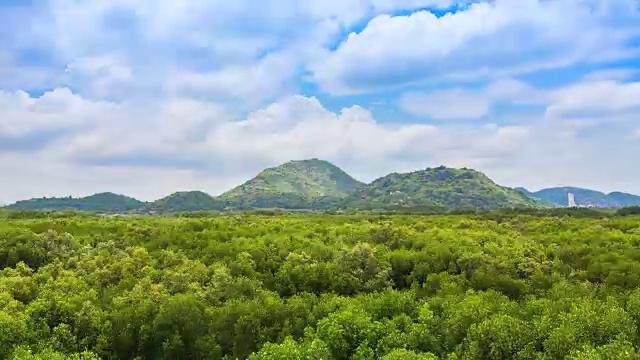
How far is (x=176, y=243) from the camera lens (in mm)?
115688

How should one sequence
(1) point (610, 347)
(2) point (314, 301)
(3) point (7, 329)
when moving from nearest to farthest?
(1) point (610, 347) → (3) point (7, 329) → (2) point (314, 301)

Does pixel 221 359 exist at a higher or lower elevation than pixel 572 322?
lower

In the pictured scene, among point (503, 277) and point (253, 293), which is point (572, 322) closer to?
point (503, 277)

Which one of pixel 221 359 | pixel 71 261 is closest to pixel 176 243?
pixel 71 261

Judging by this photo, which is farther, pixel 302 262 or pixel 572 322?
pixel 302 262

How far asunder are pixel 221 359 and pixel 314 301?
15.7 meters

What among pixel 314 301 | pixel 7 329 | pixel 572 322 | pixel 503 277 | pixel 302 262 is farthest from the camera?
pixel 302 262

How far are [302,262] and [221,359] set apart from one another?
35858 millimetres

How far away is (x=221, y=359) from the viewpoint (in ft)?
184

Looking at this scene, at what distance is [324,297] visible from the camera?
232ft

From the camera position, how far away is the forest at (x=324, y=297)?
47.7 metres

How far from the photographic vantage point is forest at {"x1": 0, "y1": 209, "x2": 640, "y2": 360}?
157ft

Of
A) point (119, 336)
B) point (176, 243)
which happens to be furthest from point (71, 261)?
point (119, 336)

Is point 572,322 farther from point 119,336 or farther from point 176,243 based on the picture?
point 176,243
